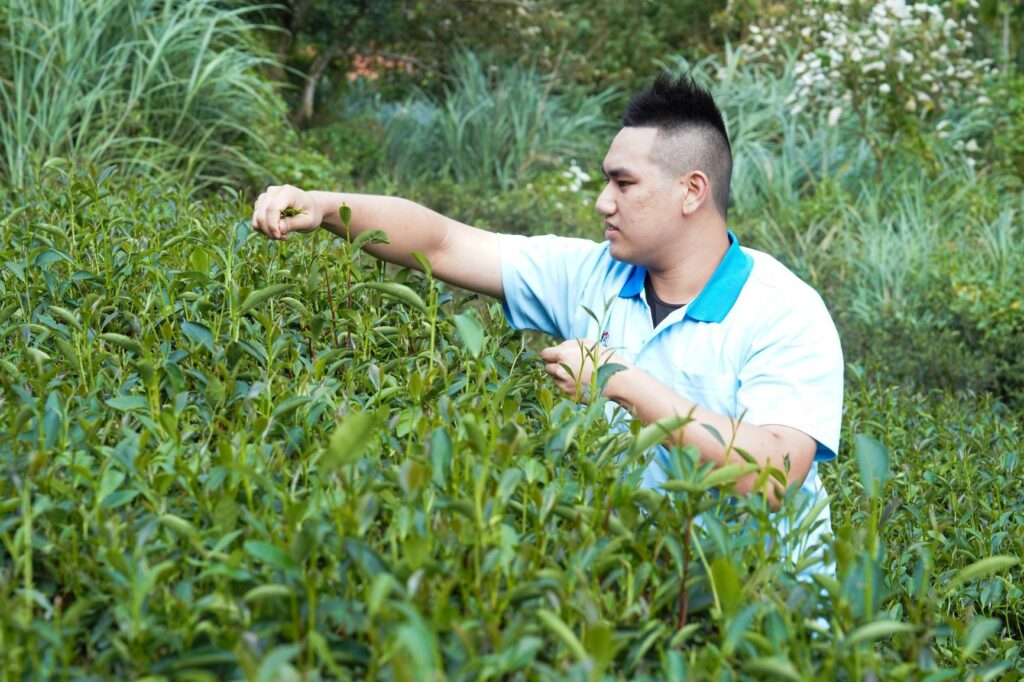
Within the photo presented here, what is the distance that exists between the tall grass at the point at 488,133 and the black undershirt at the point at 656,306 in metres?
6.63

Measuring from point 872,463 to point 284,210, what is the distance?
1.59 meters

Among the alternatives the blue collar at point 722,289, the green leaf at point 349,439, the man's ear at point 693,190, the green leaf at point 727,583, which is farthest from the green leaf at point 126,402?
the man's ear at point 693,190

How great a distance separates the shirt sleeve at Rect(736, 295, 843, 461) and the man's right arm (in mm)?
915

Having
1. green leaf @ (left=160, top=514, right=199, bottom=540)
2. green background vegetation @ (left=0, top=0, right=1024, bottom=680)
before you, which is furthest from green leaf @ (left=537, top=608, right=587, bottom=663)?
green leaf @ (left=160, top=514, right=199, bottom=540)

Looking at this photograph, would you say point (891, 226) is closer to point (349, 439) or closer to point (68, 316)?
point (68, 316)

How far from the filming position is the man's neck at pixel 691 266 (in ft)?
10.3

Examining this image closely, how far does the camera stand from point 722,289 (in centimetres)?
297

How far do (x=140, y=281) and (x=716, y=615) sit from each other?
4.86 feet

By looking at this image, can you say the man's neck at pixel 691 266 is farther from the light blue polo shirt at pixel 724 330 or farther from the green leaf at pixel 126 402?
the green leaf at pixel 126 402

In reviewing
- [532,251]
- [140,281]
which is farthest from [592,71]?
[140,281]

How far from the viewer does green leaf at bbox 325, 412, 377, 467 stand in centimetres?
130

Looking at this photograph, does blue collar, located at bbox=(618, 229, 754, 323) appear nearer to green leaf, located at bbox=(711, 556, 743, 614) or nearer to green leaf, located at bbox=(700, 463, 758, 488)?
green leaf, located at bbox=(700, 463, 758, 488)

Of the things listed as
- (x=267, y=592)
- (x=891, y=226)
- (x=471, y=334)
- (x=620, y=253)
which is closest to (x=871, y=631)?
(x=267, y=592)

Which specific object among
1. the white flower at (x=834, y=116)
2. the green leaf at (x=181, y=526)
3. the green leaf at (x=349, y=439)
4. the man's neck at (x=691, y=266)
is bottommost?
the white flower at (x=834, y=116)
